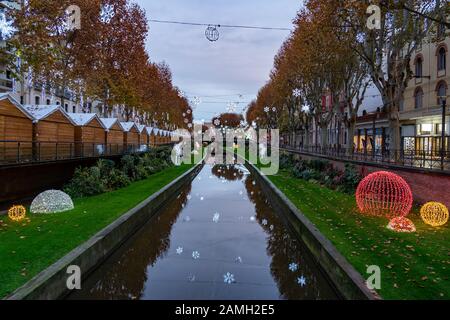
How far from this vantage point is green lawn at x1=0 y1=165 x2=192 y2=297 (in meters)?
7.25

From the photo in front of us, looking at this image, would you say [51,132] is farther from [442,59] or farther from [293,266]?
[442,59]

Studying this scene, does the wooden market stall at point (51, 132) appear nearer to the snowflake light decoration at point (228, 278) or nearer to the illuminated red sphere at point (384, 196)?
the snowflake light decoration at point (228, 278)

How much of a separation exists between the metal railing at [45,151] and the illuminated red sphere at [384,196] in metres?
13.1

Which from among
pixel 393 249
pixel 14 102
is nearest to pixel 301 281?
pixel 393 249

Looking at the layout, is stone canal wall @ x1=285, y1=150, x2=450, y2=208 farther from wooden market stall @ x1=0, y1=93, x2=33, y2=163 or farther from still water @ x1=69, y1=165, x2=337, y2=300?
wooden market stall @ x1=0, y1=93, x2=33, y2=163

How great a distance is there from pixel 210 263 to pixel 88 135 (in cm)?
2007

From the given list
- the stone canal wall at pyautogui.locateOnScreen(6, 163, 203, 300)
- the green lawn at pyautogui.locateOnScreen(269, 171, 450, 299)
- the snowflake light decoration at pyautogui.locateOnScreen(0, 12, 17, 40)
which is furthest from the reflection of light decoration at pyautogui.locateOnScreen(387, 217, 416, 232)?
the snowflake light decoration at pyautogui.locateOnScreen(0, 12, 17, 40)

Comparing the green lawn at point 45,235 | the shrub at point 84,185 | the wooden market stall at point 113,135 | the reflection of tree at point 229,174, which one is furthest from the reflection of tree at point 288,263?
the wooden market stall at point 113,135

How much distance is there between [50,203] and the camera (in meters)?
13.3

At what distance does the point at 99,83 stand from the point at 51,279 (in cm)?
2944

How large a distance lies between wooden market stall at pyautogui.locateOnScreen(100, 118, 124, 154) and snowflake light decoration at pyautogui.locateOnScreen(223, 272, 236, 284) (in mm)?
21583

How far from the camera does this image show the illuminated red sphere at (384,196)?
1232cm

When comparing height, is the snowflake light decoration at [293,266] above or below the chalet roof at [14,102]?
below
